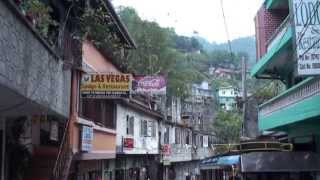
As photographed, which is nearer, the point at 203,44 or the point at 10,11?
the point at 10,11

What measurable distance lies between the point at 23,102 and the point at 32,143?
4976mm

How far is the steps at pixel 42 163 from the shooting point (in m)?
14.8

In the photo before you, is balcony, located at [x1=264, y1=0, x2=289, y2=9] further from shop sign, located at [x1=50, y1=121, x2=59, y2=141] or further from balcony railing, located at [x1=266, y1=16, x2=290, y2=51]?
shop sign, located at [x1=50, y1=121, x2=59, y2=141]

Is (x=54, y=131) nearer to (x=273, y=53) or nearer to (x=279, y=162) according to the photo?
(x=279, y=162)

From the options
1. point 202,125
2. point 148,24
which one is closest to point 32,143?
point 148,24

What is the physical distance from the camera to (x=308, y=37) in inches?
562

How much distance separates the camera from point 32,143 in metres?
14.5

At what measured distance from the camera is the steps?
14.8 meters

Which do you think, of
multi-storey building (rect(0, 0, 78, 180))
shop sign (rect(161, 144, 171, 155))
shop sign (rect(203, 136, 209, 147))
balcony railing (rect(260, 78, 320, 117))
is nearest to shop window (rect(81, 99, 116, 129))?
multi-storey building (rect(0, 0, 78, 180))

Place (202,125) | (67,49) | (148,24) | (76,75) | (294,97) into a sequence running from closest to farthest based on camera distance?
(67,49)
(76,75)
(294,97)
(148,24)
(202,125)

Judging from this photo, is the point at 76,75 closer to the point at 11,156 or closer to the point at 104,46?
the point at 11,156

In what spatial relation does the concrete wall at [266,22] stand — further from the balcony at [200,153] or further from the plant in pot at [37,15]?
the balcony at [200,153]

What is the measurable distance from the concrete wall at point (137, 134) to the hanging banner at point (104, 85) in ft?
35.1

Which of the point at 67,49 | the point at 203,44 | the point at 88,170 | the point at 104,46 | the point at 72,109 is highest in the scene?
the point at 203,44
